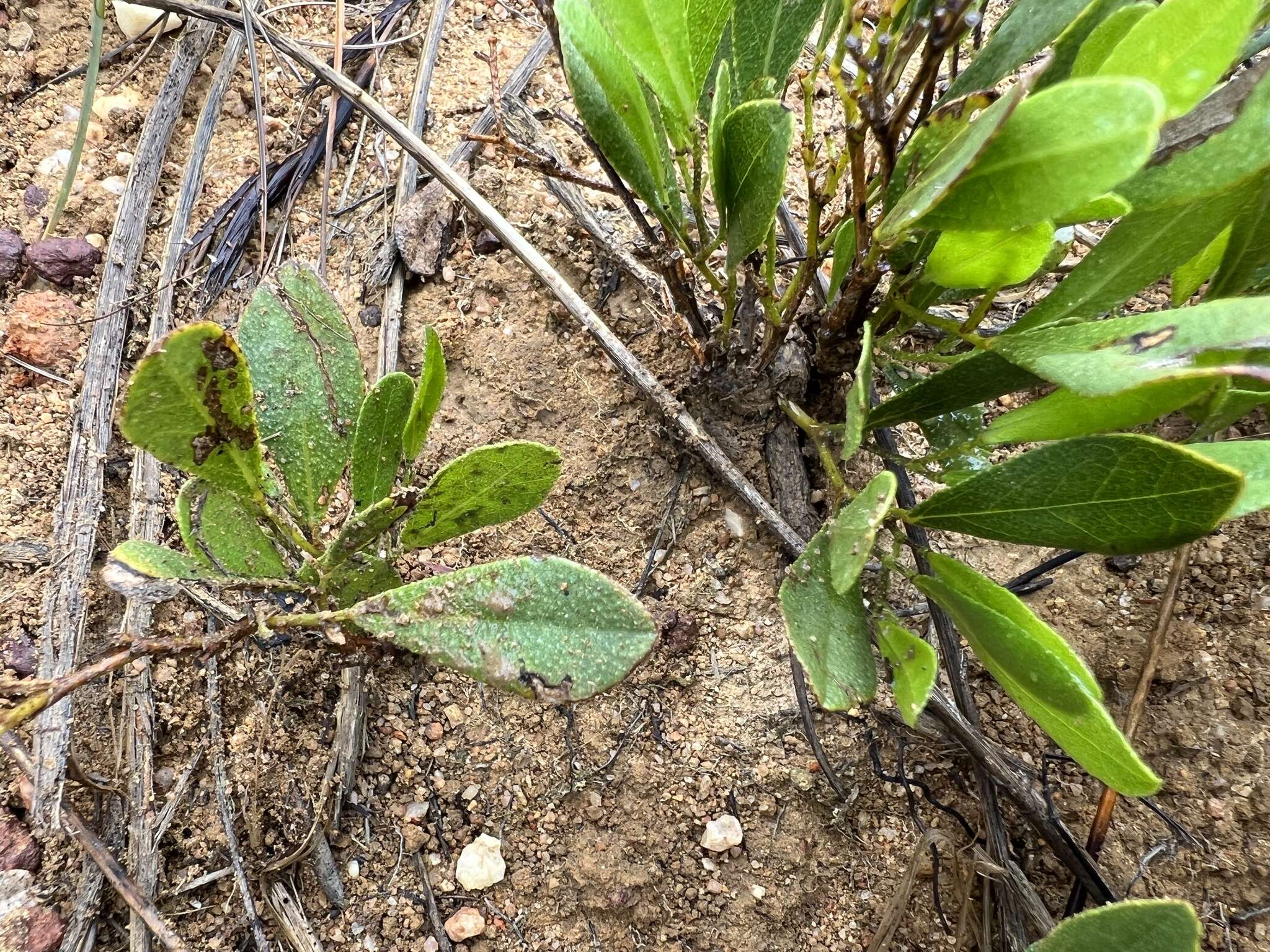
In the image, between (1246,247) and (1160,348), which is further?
(1246,247)

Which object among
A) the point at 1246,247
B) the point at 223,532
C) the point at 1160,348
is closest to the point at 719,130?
the point at 1160,348

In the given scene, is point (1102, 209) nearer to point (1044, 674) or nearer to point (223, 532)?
point (1044, 674)

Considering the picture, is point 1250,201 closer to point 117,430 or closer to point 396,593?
point 396,593

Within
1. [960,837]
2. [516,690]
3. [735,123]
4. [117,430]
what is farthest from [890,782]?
[117,430]

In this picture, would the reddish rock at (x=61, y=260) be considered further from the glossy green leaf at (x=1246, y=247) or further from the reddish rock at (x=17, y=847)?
the glossy green leaf at (x=1246, y=247)

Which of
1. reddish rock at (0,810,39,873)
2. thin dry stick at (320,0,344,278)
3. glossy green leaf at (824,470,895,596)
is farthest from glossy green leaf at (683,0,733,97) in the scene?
reddish rock at (0,810,39,873)

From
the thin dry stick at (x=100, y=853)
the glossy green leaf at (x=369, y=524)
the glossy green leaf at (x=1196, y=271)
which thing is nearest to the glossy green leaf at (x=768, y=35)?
the glossy green leaf at (x=1196, y=271)

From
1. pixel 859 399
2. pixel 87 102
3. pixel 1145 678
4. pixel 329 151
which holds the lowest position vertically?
pixel 1145 678

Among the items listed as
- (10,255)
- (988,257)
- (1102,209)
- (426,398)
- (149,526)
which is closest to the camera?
(1102,209)
